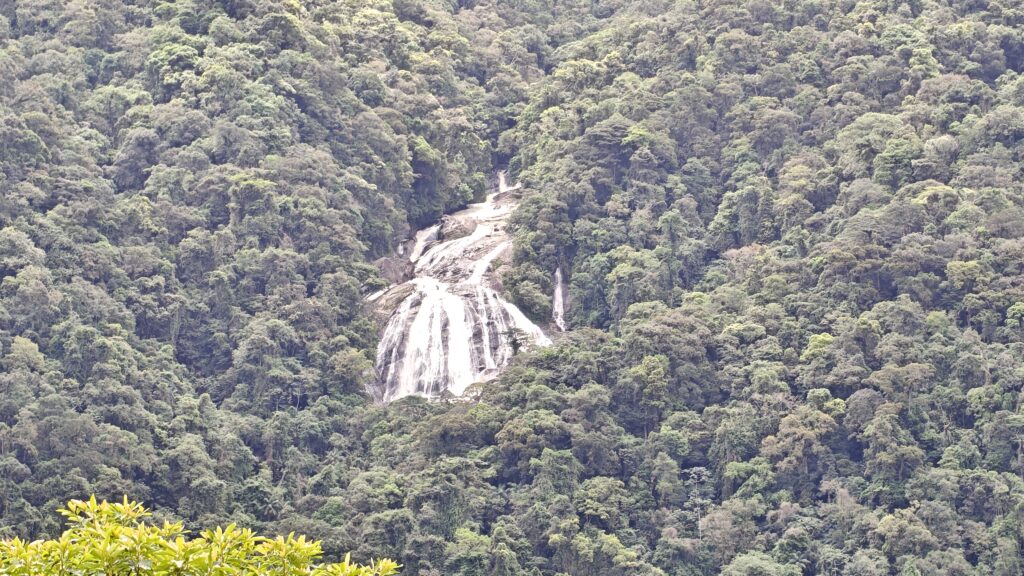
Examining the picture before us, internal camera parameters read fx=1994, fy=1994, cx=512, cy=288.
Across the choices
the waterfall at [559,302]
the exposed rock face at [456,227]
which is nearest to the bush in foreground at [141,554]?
the waterfall at [559,302]

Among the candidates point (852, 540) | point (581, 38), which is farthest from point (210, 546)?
point (581, 38)

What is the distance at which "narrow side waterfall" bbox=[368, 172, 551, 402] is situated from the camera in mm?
50781

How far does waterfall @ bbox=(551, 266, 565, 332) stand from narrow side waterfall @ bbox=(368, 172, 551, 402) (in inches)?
44.2

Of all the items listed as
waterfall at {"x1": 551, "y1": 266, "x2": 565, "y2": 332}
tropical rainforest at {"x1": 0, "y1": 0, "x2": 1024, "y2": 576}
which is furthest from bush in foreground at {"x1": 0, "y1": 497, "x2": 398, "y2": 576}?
waterfall at {"x1": 551, "y1": 266, "x2": 565, "y2": 332}

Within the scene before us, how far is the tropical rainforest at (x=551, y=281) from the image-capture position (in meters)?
42.9

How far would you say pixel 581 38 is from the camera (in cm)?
6781

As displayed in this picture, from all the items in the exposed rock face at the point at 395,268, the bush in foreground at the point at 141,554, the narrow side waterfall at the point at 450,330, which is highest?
the exposed rock face at the point at 395,268

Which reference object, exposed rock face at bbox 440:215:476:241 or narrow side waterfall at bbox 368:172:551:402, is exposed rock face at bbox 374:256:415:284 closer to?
narrow side waterfall at bbox 368:172:551:402

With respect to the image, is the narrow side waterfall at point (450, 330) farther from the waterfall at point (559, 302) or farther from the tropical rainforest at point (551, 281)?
the waterfall at point (559, 302)

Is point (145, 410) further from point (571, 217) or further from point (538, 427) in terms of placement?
point (571, 217)

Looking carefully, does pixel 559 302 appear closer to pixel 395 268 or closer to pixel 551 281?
pixel 551 281

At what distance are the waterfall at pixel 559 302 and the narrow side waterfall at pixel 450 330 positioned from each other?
112 cm

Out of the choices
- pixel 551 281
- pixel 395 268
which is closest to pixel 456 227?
pixel 395 268

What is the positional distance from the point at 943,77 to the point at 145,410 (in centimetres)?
2355
